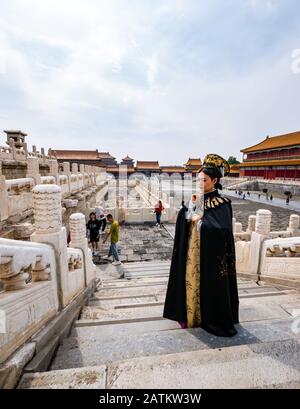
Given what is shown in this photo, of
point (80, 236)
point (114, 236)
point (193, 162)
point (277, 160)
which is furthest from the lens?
point (193, 162)

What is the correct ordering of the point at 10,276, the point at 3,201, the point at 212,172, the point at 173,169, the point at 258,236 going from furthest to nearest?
the point at 173,169 → the point at 3,201 → the point at 258,236 → the point at 212,172 → the point at 10,276

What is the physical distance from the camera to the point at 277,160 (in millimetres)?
35219

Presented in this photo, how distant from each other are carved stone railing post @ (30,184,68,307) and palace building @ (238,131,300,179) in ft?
113

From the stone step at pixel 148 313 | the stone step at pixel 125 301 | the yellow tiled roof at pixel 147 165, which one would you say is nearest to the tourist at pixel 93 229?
the stone step at pixel 125 301

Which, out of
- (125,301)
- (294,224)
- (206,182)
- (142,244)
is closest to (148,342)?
(125,301)

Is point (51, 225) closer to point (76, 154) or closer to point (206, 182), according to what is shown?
point (206, 182)

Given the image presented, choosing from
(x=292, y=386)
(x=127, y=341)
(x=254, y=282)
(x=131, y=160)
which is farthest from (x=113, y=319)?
(x=131, y=160)

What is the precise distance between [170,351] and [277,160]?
40258 millimetres

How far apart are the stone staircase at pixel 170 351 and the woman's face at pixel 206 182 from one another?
58.4 inches

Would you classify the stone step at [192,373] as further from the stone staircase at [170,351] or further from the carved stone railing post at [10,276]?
the carved stone railing post at [10,276]

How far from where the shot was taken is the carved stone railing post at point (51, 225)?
89.3 inches

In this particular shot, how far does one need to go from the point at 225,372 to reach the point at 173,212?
10846 millimetres

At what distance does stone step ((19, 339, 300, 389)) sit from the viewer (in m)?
1.38
